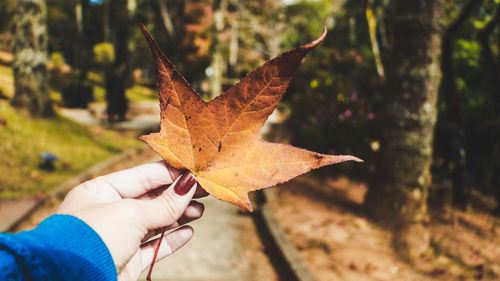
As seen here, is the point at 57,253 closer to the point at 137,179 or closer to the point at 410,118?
the point at 137,179

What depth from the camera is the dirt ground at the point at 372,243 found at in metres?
3.15

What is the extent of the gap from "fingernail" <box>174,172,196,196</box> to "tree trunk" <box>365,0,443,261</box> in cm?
298

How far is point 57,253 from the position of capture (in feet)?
3.36

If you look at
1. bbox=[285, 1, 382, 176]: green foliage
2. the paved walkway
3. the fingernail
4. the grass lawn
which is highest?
the fingernail

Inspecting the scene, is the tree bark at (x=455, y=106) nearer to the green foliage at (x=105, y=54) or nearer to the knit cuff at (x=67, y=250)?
the knit cuff at (x=67, y=250)

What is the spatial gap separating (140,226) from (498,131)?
17.9 feet

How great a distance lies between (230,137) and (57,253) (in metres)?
0.69

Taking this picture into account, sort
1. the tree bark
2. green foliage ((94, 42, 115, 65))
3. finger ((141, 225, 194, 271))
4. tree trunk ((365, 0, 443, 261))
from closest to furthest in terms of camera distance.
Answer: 1. finger ((141, 225, 194, 271))
2. tree trunk ((365, 0, 443, 261))
3. the tree bark
4. green foliage ((94, 42, 115, 65))

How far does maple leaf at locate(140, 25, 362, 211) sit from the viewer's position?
931 millimetres

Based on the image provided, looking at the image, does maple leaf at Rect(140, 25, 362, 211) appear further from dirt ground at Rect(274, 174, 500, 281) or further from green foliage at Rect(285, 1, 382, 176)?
green foliage at Rect(285, 1, 382, 176)

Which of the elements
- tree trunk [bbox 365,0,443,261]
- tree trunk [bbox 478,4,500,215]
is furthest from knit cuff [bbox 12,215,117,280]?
tree trunk [bbox 478,4,500,215]

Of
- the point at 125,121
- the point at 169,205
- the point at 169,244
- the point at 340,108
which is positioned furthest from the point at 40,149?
the point at 340,108

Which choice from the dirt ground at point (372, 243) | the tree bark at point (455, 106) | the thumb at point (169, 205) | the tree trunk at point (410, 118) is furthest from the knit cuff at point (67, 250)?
Result: the tree bark at point (455, 106)

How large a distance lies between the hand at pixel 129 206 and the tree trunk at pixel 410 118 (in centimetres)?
286
